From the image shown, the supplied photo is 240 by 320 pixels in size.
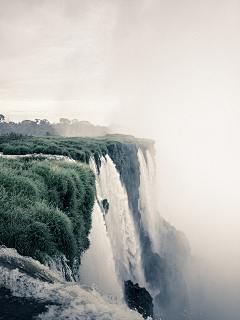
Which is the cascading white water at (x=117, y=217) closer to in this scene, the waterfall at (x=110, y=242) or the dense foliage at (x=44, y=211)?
the waterfall at (x=110, y=242)

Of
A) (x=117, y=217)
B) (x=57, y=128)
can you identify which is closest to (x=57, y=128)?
(x=57, y=128)

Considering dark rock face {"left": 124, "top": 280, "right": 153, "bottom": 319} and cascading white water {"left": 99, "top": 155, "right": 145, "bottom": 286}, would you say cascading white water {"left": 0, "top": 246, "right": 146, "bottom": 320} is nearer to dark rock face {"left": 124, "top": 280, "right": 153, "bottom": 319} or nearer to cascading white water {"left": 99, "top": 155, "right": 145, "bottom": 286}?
cascading white water {"left": 99, "top": 155, "right": 145, "bottom": 286}

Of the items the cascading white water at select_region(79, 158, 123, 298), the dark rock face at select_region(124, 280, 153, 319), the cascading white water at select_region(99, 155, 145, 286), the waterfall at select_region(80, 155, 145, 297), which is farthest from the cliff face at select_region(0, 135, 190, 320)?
the dark rock face at select_region(124, 280, 153, 319)

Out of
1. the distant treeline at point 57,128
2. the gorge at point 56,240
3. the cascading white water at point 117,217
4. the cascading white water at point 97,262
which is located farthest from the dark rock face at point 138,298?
the distant treeline at point 57,128

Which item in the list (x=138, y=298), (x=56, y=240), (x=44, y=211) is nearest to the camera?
(x=56, y=240)

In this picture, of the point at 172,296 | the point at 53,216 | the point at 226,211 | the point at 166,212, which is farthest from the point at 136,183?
the point at 226,211

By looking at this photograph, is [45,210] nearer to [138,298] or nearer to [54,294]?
[54,294]

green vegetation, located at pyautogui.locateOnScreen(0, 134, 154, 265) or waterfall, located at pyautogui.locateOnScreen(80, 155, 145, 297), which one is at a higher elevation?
green vegetation, located at pyautogui.locateOnScreen(0, 134, 154, 265)
